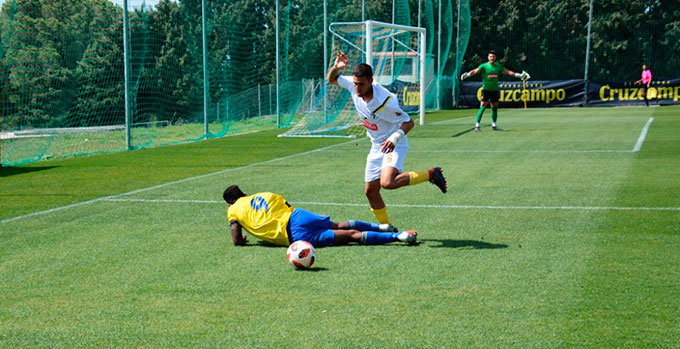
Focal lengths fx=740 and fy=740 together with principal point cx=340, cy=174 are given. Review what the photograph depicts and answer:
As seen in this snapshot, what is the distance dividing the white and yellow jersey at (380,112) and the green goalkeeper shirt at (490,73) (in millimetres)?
14558

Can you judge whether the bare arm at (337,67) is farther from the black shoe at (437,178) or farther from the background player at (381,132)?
the black shoe at (437,178)

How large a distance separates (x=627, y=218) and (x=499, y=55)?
46.0m

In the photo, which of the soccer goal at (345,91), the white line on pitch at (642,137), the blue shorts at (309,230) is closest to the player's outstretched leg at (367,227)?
the blue shorts at (309,230)

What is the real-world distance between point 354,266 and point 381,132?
1.75 m

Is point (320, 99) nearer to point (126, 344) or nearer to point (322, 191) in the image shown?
point (322, 191)

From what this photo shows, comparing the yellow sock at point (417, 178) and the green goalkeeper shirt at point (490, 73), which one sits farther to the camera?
the green goalkeeper shirt at point (490, 73)

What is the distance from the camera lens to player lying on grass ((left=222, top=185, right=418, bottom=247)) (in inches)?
264

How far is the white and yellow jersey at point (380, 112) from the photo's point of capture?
7.07 metres

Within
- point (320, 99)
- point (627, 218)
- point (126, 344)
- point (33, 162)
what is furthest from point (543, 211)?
point (320, 99)

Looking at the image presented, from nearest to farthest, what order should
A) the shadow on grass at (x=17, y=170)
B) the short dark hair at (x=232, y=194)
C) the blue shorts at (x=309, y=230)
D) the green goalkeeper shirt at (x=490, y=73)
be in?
the blue shorts at (x=309, y=230)
the short dark hair at (x=232, y=194)
the shadow on grass at (x=17, y=170)
the green goalkeeper shirt at (x=490, y=73)

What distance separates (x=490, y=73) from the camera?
2147 centimetres

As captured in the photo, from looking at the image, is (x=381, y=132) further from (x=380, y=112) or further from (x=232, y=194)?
(x=232, y=194)

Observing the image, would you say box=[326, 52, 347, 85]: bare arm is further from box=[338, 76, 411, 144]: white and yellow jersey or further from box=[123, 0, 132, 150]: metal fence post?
box=[123, 0, 132, 150]: metal fence post

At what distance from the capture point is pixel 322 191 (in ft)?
34.2
